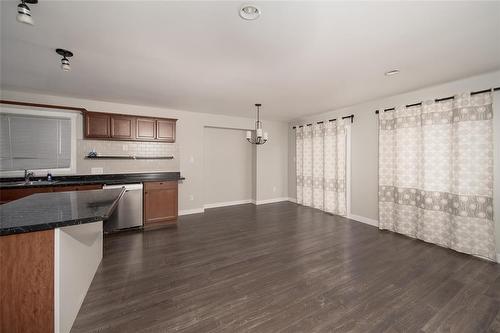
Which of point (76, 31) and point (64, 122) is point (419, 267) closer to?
point (76, 31)

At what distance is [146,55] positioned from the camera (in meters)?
2.29

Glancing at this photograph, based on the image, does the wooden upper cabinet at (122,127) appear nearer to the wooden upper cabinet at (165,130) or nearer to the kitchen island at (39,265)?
the wooden upper cabinet at (165,130)

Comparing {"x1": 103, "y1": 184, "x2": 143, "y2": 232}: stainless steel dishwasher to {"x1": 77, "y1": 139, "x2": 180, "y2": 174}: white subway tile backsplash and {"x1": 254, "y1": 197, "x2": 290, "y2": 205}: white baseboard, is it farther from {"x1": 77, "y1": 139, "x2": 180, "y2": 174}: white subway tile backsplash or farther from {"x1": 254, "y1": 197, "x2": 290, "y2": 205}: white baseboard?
{"x1": 254, "y1": 197, "x2": 290, "y2": 205}: white baseboard

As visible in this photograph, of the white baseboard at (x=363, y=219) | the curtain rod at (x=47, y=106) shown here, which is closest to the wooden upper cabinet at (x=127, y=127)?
the curtain rod at (x=47, y=106)

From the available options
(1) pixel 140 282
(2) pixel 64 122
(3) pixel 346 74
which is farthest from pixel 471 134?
(2) pixel 64 122

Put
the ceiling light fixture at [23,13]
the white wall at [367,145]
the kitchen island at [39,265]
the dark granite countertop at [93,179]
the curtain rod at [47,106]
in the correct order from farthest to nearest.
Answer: the white wall at [367,145]
the curtain rod at [47,106]
the dark granite countertop at [93,179]
the ceiling light fixture at [23,13]
the kitchen island at [39,265]

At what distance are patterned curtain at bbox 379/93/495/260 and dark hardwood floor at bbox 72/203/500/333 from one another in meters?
0.31

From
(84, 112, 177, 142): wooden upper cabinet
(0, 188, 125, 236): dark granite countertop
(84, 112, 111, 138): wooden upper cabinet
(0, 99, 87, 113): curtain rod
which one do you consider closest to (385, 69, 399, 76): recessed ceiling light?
(0, 188, 125, 236): dark granite countertop

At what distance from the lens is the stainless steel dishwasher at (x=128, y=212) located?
375 centimetres

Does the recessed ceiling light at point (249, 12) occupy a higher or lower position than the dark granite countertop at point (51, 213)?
higher

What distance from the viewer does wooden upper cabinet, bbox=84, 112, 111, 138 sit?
3.95 meters

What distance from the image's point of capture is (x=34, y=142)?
145 inches

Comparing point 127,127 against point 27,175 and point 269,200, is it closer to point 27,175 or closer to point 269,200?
point 27,175

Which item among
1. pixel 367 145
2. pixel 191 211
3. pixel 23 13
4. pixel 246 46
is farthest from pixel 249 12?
pixel 191 211
